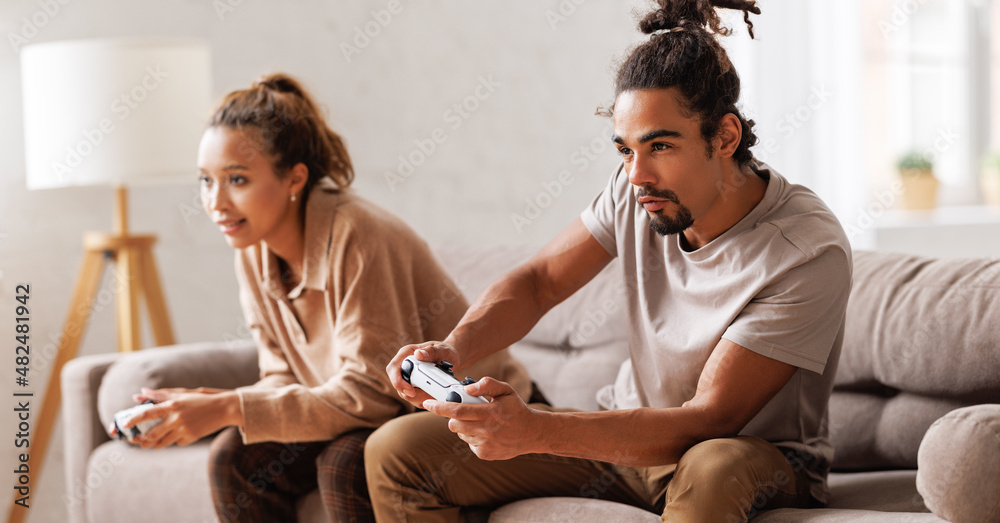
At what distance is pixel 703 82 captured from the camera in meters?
1.28

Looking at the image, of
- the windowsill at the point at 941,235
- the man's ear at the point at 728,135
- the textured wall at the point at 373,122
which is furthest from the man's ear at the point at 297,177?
the windowsill at the point at 941,235

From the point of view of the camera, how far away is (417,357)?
128 centimetres

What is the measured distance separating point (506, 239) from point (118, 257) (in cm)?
145

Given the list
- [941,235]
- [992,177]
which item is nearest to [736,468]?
[941,235]

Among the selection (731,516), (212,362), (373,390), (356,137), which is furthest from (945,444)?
(356,137)

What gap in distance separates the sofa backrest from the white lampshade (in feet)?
5.51

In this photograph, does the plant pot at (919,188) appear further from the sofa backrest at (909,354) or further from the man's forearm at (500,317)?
the man's forearm at (500,317)

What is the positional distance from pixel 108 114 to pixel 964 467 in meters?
2.00

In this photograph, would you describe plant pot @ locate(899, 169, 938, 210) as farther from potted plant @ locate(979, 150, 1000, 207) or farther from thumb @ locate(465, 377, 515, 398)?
thumb @ locate(465, 377, 515, 398)

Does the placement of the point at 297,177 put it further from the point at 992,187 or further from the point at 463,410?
the point at 992,187

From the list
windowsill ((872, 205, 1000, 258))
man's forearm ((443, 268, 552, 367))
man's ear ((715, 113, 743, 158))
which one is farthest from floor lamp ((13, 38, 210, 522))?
windowsill ((872, 205, 1000, 258))

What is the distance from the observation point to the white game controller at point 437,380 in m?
1.13

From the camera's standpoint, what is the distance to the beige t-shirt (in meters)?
1.23

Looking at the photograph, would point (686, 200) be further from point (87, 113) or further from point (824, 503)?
point (87, 113)
